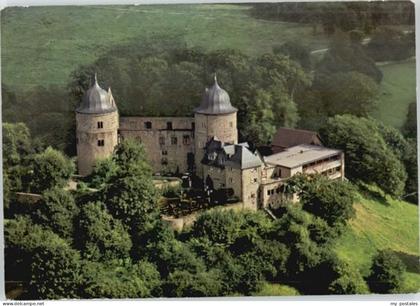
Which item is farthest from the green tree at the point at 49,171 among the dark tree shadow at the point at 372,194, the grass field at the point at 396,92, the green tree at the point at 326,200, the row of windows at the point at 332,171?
the grass field at the point at 396,92

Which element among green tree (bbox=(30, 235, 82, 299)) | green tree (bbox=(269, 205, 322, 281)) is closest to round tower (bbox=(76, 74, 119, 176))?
green tree (bbox=(30, 235, 82, 299))

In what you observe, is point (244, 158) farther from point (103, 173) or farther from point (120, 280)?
point (120, 280)

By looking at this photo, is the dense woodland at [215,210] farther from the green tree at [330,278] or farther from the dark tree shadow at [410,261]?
the dark tree shadow at [410,261]

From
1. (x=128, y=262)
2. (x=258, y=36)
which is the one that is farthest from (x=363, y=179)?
(x=128, y=262)

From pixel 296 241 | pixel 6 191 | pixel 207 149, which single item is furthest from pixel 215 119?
pixel 6 191

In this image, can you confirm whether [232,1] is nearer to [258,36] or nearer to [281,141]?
[258,36]

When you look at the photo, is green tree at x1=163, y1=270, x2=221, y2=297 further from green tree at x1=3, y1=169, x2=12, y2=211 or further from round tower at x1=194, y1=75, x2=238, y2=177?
green tree at x1=3, y1=169, x2=12, y2=211

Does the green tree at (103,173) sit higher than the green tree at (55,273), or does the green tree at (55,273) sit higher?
the green tree at (103,173)
